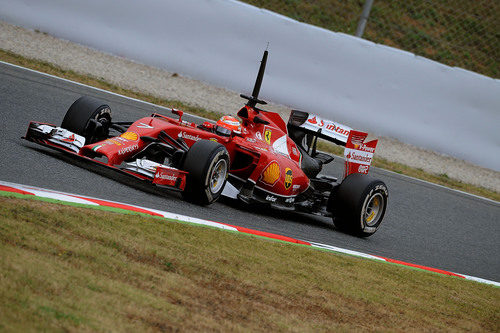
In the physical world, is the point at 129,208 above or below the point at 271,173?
below

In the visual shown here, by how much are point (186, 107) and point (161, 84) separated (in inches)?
34.4

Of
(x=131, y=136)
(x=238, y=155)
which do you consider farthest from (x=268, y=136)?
(x=131, y=136)

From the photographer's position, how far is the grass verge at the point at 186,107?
11.6 metres

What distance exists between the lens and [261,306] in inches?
165

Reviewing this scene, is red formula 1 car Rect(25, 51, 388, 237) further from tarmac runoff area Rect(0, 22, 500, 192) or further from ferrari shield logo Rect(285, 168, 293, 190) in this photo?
tarmac runoff area Rect(0, 22, 500, 192)

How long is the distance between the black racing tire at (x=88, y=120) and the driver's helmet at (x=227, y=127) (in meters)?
1.10

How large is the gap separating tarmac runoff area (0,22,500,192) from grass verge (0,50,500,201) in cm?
19

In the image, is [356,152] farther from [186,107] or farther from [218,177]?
[186,107]

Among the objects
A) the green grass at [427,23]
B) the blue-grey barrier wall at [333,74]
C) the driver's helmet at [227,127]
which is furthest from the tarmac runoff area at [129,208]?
the green grass at [427,23]

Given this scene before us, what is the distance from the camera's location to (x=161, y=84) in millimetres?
12758

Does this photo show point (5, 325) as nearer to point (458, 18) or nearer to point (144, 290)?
point (144, 290)

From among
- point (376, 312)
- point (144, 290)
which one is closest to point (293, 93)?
point (376, 312)

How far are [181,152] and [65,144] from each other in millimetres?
1076

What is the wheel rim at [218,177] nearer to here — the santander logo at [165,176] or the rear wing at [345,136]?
the santander logo at [165,176]
